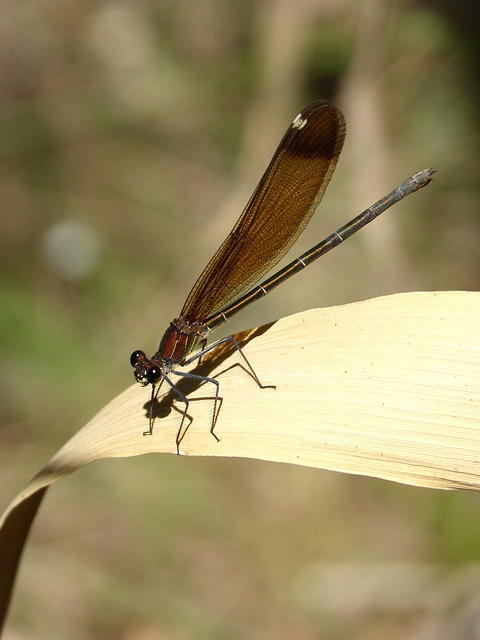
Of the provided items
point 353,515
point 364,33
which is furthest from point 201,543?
point 364,33

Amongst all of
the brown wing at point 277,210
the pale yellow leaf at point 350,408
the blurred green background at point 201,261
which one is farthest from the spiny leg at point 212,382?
the blurred green background at point 201,261

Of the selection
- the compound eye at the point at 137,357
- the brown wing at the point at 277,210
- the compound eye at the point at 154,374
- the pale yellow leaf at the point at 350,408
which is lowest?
the pale yellow leaf at the point at 350,408

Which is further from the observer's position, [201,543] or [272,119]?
[272,119]

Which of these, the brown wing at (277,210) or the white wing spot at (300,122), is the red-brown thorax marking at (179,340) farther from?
the white wing spot at (300,122)

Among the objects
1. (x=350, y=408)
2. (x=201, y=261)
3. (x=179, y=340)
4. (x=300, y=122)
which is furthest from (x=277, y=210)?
(x=201, y=261)

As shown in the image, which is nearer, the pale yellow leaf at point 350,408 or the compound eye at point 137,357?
the pale yellow leaf at point 350,408

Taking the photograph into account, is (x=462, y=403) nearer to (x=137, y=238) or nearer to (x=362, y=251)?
(x=362, y=251)

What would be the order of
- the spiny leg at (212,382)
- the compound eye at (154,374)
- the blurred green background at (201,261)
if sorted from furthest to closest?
the blurred green background at (201,261)
the compound eye at (154,374)
the spiny leg at (212,382)

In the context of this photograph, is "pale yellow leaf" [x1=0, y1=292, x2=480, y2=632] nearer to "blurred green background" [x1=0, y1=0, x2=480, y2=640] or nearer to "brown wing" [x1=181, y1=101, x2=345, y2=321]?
"brown wing" [x1=181, y1=101, x2=345, y2=321]
